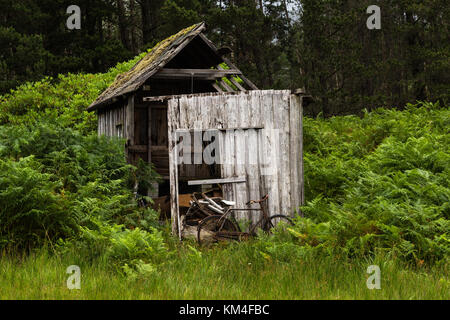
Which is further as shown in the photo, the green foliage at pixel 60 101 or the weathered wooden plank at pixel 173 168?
the green foliage at pixel 60 101

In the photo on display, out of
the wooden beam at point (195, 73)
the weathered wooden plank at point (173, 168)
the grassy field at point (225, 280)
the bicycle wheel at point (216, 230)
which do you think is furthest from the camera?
the wooden beam at point (195, 73)

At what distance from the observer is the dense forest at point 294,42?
20.0m

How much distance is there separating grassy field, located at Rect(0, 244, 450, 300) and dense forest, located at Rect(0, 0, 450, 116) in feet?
47.7

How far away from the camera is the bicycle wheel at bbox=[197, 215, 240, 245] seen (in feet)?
29.6

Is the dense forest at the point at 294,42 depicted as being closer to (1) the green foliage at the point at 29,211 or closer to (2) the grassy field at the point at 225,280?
(1) the green foliage at the point at 29,211

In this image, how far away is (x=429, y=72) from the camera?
19.7 m

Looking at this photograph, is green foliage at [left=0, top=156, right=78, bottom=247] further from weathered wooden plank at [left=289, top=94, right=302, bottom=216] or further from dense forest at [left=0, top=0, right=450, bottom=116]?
dense forest at [left=0, top=0, right=450, bottom=116]

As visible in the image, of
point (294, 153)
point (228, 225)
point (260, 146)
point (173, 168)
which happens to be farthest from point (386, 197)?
point (173, 168)

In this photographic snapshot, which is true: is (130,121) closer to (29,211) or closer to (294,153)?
(294,153)

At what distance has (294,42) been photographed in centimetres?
2406

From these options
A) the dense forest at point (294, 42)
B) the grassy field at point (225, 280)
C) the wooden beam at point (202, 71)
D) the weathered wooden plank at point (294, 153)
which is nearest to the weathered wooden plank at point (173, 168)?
the wooden beam at point (202, 71)

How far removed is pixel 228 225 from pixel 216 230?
0.32 m

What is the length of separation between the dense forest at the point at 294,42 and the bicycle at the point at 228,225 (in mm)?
11672

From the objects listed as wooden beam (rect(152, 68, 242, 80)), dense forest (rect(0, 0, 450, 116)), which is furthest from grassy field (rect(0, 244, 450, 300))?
dense forest (rect(0, 0, 450, 116))
